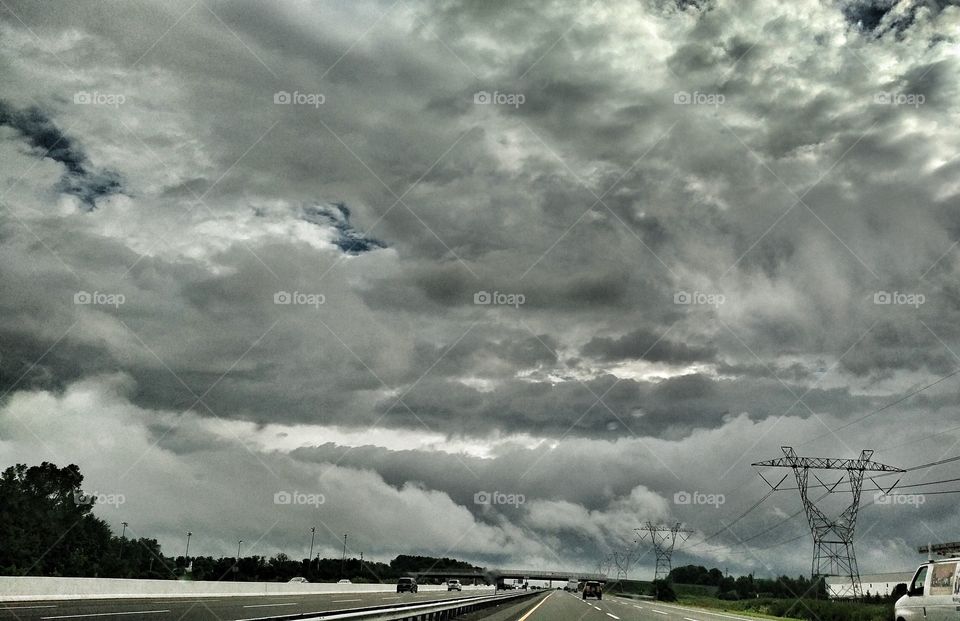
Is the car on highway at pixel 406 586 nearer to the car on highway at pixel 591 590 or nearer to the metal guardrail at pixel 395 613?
the car on highway at pixel 591 590

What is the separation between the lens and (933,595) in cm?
1769

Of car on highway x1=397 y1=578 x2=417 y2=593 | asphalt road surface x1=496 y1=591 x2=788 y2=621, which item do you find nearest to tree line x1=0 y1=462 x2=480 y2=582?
car on highway x1=397 y1=578 x2=417 y2=593

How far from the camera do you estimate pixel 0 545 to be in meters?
97.2

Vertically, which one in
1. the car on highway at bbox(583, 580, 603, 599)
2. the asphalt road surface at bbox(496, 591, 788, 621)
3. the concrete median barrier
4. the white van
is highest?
the white van

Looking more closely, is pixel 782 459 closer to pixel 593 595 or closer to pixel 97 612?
pixel 593 595

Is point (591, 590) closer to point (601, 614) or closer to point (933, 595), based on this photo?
point (601, 614)

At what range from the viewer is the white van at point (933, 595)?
55.4ft

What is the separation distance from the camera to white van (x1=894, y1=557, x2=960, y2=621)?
1689 cm

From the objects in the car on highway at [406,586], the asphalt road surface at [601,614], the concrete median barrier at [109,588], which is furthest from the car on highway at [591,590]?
the concrete median barrier at [109,588]

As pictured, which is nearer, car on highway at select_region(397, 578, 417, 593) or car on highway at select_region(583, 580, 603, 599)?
car on highway at select_region(397, 578, 417, 593)

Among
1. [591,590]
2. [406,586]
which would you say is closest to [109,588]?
[406,586]

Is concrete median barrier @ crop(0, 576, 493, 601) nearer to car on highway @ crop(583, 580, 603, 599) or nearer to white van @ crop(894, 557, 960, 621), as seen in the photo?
white van @ crop(894, 557, 960, 621)

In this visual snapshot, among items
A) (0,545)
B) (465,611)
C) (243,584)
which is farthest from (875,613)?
(0,545)

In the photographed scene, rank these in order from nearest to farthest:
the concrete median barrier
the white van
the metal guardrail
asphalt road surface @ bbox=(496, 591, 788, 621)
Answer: the metal guardrail → the white van → the concrete median barrier → asphalt road surface @ bbox=(496, 591, 788, 621)
